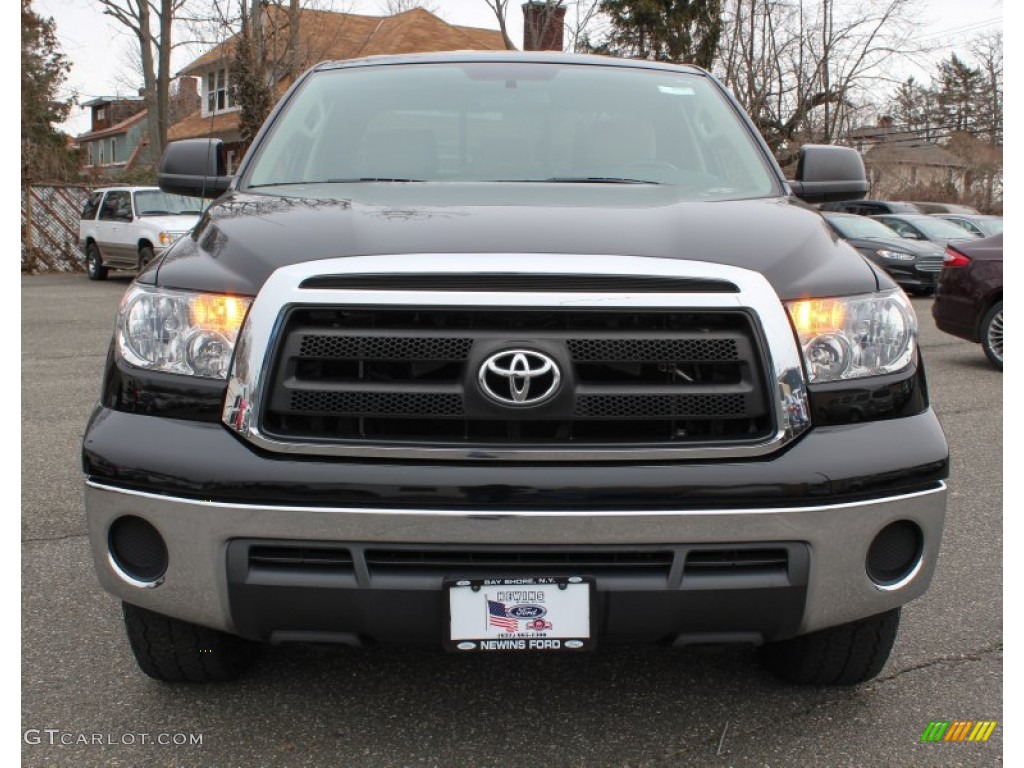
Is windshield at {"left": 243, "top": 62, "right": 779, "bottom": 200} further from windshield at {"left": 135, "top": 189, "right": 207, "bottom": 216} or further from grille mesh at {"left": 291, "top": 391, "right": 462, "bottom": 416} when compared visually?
windshield at {"left": 135, "top": 189, "right": 207, "bottom": 216}

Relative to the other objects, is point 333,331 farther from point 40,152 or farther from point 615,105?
point 40,152

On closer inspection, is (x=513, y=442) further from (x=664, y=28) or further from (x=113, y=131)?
(x=113, y=131)

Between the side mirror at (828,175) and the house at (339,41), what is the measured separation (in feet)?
83.3

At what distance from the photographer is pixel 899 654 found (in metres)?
3.19

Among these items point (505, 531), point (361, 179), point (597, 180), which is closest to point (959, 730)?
point (505, 531)

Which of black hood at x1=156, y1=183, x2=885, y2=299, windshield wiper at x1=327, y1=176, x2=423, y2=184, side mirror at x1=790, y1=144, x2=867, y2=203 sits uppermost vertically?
side mirror at x1=790, y1=144, x2=867, y2=203

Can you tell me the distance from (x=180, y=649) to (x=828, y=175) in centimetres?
286

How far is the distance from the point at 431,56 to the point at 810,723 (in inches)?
113

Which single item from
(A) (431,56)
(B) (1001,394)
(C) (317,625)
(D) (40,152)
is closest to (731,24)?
(D) (40,152)

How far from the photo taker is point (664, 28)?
35469 mm

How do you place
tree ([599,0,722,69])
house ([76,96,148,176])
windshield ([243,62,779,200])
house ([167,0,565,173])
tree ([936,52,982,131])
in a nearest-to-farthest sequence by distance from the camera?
windshield ([243,62,779,200]) → house ([167,0,565,173]) → tree ([599,0,722,69]) → tree ([936,52,982,131]) → house ([76,96,148,176])

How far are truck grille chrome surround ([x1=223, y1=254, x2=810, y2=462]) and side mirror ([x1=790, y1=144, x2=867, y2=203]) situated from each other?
1.73m

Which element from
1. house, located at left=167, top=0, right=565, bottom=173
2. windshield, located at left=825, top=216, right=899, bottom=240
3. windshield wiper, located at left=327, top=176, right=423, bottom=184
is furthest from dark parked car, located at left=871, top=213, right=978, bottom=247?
windshield wiper, located at left=327, top=176, right=423, bottom=184

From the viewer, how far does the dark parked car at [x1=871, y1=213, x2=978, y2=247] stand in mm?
19906
